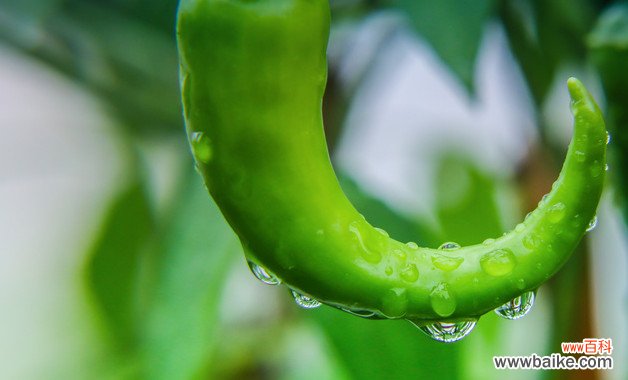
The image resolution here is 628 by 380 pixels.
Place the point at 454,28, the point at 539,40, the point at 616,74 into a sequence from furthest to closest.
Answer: the point at 539,40 → the point at 454,28 → the point at 616,74

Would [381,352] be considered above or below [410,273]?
below

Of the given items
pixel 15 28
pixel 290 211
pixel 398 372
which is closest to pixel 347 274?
pixel 290 211

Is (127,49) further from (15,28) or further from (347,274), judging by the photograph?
(347,274)

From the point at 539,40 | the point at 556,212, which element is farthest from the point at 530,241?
the point at 539,40

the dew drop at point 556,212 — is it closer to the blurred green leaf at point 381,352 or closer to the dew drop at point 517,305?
the dew drop at point 517,305

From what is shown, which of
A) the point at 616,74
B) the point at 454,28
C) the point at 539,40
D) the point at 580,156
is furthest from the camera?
the point at 539,40

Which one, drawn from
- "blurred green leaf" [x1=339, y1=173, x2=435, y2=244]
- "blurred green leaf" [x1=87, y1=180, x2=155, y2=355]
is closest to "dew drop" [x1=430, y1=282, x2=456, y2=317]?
"blurred green leaf" [x1=339, y1=173, x2=435, y2=244]

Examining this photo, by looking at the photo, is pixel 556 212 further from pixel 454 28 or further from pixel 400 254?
pixel 454 28

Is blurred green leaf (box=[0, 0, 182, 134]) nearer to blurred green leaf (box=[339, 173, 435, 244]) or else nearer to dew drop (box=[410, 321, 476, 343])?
blurred green leaf (box=[339, 173, 435, 244])
